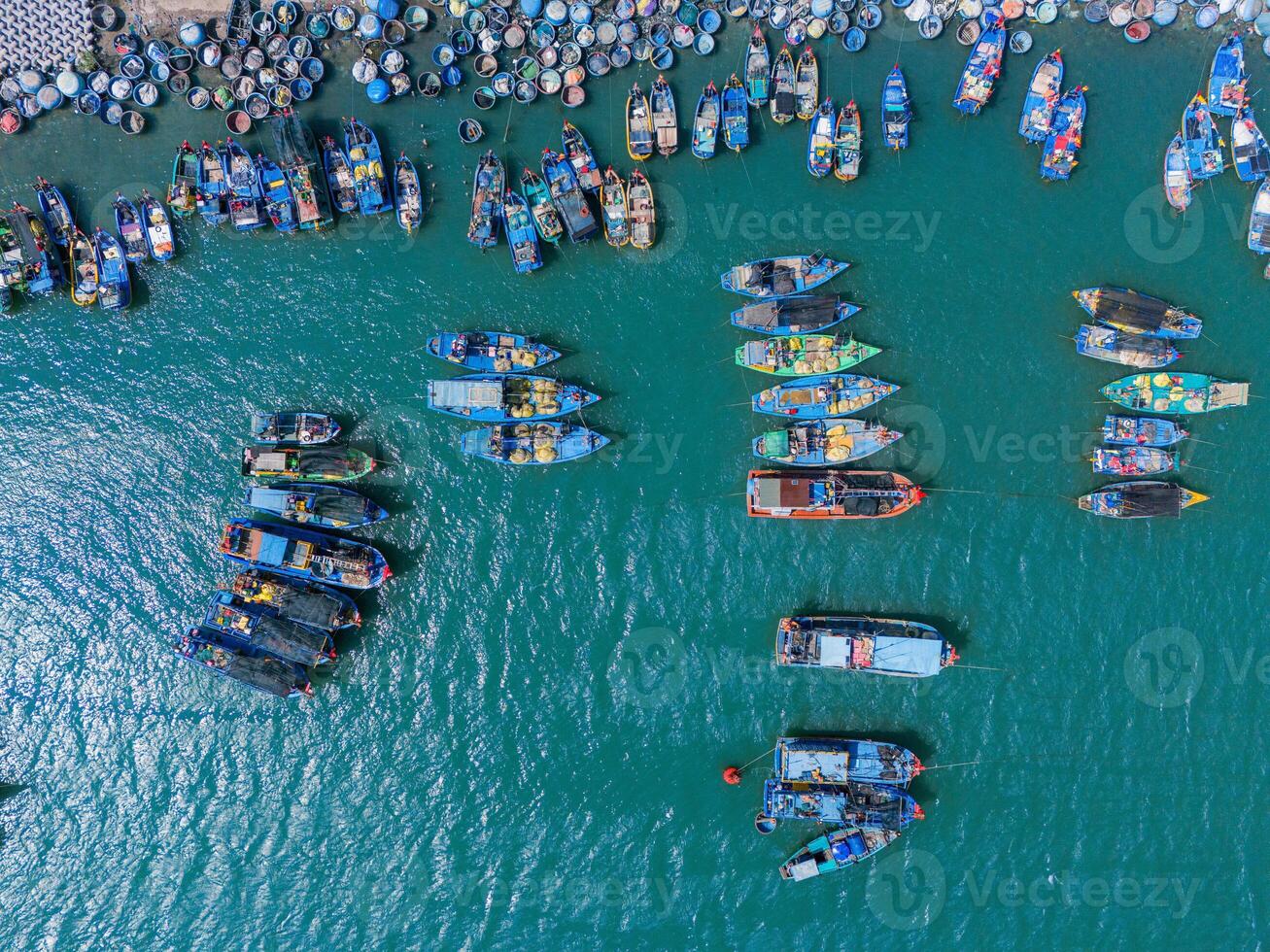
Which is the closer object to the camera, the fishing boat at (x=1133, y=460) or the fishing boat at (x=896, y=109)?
the fishing boat at (x=1133, y=460)

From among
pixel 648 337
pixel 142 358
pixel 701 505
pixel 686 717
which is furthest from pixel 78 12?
pixel 686 717

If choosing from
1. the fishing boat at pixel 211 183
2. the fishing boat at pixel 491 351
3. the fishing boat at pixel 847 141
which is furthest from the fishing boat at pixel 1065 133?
the fishing boat at pixel 211 183

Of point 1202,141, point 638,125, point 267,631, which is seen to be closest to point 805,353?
point 638,125

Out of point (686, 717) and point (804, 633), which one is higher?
point (804, 633)

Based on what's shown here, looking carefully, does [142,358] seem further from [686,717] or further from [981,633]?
[981,633]

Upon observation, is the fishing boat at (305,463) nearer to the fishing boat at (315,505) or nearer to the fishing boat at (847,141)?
the fishing boat at (315,505)

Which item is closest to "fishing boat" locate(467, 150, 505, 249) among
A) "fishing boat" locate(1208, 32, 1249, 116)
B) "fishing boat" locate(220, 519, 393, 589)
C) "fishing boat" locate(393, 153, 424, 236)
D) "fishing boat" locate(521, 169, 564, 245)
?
"fishing boat" locate(521, 169, 564, 245)

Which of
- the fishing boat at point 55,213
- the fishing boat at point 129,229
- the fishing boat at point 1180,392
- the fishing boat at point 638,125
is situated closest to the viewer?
the fishing boat at point 1180,392
